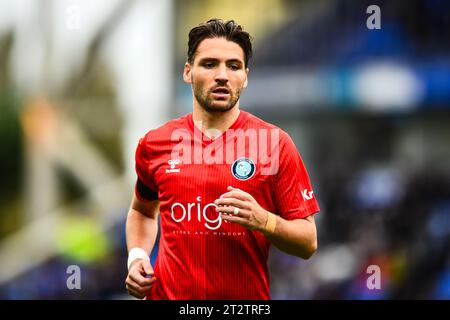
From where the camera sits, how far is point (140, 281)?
15.4 ft

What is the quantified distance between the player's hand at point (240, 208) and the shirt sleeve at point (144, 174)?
2.73 feet

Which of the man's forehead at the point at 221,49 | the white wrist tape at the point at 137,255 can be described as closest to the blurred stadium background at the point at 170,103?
the white wrist tape at the point at 137,255

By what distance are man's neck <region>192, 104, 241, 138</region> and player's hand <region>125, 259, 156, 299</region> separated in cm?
81

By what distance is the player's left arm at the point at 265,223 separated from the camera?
4250 mm

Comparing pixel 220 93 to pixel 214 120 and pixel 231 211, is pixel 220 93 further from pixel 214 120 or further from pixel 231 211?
pixel 231 211

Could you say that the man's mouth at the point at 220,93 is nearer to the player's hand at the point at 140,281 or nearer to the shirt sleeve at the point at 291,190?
the shirt sleeve at the point at 291,190

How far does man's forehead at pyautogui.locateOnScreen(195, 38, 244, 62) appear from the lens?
15.3 ft

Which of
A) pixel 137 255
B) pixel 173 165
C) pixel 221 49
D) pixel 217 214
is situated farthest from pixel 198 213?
pixel 221 49

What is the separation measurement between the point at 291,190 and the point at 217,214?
41 centimetres

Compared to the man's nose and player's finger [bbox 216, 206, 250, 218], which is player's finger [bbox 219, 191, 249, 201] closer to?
player's finger [bbox 216, 206, 250, 218]
